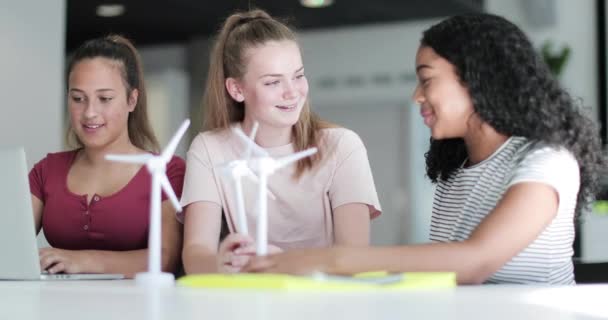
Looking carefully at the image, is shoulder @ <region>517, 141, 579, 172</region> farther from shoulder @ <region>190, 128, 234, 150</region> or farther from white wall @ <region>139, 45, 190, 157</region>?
white wall @ <region>139, 45, 190, 157</region>

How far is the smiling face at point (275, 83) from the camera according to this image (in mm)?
2336

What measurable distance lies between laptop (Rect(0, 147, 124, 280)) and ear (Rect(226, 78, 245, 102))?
644mm

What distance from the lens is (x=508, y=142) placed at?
196 cm

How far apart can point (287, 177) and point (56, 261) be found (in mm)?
634

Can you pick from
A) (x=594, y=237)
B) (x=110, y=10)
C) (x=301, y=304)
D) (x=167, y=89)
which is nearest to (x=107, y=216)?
(x=301, y=304)

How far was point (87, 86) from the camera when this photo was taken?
2.63 meters

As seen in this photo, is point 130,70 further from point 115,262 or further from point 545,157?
point 545,157

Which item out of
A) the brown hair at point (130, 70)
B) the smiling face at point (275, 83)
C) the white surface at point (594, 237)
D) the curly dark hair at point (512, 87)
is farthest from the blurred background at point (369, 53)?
the curly dark hair at point (512, 87)

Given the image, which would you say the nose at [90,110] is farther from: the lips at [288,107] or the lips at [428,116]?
the lips at [428,116]

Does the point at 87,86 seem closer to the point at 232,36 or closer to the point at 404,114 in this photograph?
the point at 232,36

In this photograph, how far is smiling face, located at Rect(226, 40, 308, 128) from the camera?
2336mm

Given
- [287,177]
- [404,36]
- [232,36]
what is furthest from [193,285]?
[404,36]

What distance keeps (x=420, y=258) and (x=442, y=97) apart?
45cm

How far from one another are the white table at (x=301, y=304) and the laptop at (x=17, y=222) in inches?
18.3
